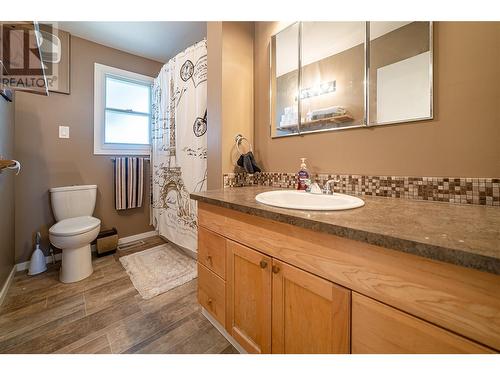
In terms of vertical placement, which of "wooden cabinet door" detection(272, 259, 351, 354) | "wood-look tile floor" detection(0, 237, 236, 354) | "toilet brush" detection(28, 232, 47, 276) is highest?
"wooden cabinet door" detection(272, 259, 351, 354)

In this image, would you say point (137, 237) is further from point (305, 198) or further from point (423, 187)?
point (423, 187)

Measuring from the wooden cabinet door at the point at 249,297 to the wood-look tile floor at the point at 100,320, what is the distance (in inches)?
7.9

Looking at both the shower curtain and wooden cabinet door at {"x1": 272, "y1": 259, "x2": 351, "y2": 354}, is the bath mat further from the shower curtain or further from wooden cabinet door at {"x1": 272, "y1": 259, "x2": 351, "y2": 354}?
wooden cabinet door at {"x1": 272, "y1": 259, "x2": 351, "y2": 354}

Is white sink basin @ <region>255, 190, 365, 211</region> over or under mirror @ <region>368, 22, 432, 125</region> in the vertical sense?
under

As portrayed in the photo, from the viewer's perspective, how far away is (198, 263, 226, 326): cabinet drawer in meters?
1.07

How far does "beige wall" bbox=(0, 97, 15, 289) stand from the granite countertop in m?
1.85

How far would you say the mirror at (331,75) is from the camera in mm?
1086

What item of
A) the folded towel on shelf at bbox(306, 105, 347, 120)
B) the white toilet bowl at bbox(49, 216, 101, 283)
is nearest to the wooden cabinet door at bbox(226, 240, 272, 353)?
the folded towel on shelf at bbox(306, 105, 347, 120)

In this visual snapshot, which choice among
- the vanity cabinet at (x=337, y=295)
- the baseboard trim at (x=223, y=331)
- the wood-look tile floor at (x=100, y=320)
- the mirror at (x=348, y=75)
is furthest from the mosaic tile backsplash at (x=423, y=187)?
the wood-look tile floor at (x=100, y=320)

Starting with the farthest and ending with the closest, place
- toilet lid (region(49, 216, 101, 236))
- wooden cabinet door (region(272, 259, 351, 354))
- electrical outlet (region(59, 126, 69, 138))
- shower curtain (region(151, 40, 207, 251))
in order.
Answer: electrical outlet (region(59, 126, 69, 138))
shower curtain (region(151, 40, 207, 251))
toilet lid (region(49, 216, 101, 236))
wooden cabinet door (region(272, 259, 351, 354))

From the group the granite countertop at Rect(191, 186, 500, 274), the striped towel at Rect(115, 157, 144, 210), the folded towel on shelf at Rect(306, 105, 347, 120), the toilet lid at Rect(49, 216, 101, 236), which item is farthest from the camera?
the striped towel at Rect(115, 157, 144, 210)

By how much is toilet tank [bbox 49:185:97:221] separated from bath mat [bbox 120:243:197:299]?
2.07 feet

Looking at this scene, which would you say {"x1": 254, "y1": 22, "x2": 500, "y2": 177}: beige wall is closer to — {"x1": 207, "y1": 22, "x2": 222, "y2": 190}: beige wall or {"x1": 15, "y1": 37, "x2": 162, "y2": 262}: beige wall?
{"x1": 207, "y1": 22, "x2": 222, "y2": 190}: beige wall

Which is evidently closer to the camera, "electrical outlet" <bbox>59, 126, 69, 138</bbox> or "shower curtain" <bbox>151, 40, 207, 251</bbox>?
"shower curtain" <bbox>151, 40, 207, 251</bbox>
